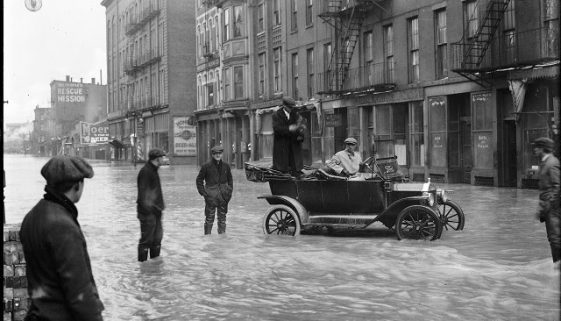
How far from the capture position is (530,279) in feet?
26.7

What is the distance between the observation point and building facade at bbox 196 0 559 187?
21.6 metres

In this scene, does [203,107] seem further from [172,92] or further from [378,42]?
[378,42]

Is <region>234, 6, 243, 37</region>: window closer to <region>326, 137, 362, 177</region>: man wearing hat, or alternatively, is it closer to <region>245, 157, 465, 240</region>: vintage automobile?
<region>245, 157, 465, 240</region>: vintage automobile

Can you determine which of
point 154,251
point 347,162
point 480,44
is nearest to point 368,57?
point 480,44

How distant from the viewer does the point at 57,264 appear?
10.7 ft

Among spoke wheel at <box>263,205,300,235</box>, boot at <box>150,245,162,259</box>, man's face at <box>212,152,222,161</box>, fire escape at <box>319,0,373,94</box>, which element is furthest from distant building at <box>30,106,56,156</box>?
boot at <box>150,245,162,259</box>

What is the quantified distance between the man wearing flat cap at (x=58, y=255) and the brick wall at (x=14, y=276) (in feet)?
7.60

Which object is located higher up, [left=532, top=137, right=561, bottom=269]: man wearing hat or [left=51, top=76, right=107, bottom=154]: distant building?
[left=51, top=76, right=107, bottom=154]: distant building

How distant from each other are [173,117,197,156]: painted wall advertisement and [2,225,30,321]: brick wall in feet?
171

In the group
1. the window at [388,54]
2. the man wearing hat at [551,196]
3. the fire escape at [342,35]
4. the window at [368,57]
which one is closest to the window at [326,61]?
the fire escape at [342,35]

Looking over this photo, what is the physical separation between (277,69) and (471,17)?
661 inches

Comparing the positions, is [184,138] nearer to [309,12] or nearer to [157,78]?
[157,78]

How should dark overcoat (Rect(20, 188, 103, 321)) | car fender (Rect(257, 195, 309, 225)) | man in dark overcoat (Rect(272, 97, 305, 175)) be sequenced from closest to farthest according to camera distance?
dark overcoat (Rect(20, 188, 103, 321))
man in dark overcoat (Rect(272, 97, 305, 175))
car fender (Rect(257, 195, 309, 225))

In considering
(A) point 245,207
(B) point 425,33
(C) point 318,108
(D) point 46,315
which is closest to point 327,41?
(C) point 318,108
